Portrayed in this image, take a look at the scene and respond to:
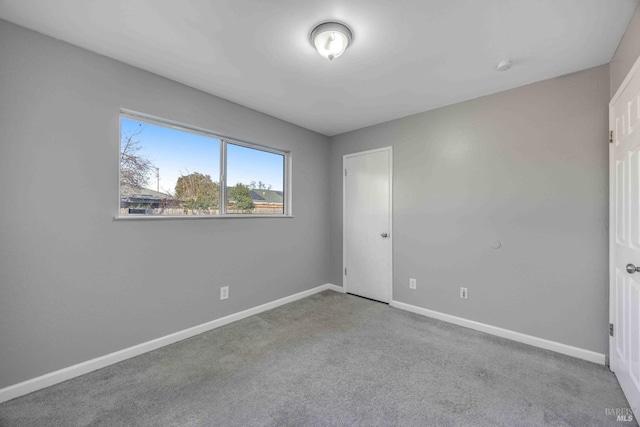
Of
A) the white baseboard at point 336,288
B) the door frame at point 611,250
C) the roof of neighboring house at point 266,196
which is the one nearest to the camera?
the door frame at point 611,250

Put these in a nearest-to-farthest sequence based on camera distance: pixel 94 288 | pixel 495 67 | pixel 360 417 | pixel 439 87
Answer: pixel 360 417
pixel 94 288
pixel 495 67
pixel 439 87

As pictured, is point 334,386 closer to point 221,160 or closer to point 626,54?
point 221,160

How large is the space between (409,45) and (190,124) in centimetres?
201

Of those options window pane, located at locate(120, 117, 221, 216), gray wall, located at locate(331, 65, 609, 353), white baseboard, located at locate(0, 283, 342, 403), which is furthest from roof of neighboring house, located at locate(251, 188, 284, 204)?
gray wall, located at locate(331, 65, 609, 353)

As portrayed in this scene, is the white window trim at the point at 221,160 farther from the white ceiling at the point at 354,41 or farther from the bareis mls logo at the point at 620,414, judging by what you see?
the bareis mls logo at the point at 620,414

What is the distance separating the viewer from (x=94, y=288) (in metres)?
2.01

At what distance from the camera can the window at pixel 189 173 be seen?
7.52 feet

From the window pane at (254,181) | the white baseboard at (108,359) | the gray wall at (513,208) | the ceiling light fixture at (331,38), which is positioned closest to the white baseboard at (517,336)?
the gray wall at (513,208)

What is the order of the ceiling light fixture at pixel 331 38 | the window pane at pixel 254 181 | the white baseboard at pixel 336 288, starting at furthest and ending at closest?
the white baseboard at pixel 336 288 < the window pane at pixel 254 181 < the ceiling light fixture at pixel 331 38

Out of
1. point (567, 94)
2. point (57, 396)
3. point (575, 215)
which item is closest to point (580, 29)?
point (567, 94)

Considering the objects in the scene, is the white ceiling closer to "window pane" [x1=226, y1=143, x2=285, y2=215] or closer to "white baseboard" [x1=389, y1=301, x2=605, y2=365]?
"window pane" [x1=226, y1=143, x2=285, y2=215]

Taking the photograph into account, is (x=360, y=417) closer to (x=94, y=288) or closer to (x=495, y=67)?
(x=94, y=288)

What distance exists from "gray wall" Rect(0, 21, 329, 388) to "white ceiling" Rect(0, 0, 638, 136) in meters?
0.19

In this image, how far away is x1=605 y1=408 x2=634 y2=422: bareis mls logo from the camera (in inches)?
60.7
